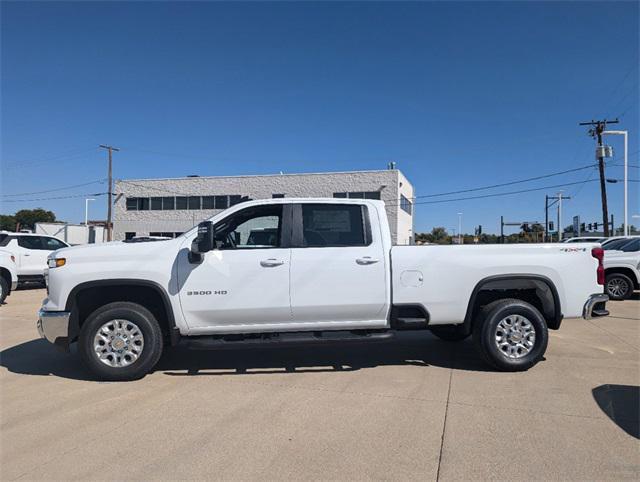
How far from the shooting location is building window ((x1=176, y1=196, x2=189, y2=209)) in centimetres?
4372

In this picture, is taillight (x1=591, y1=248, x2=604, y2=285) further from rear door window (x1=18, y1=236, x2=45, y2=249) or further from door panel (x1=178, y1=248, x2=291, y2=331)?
rear door window (x1=18, y1=236, x2=45, y2=249)

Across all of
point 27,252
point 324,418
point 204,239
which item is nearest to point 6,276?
point 27,252

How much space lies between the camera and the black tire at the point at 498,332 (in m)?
5.28

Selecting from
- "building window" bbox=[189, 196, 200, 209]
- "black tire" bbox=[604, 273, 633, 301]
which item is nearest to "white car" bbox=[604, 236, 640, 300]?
"black tire" bbox=[604, 273, 633, 301]

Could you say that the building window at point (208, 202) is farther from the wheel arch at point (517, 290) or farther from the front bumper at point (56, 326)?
the wheel arch at point (517, 290)

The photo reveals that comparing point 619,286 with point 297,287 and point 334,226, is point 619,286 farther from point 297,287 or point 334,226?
point 297,287

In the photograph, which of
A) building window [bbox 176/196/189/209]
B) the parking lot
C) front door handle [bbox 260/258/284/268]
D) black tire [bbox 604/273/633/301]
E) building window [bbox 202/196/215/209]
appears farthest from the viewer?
building window [bbox 176/196/189/209]

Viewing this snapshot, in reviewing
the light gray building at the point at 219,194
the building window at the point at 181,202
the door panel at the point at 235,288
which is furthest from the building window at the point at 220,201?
the door panel at the point at 235,288

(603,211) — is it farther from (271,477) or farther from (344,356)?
(271,477)

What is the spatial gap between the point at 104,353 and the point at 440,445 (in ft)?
11.6

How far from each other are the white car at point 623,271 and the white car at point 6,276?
14.7 metres

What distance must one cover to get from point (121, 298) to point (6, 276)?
27.0 ft

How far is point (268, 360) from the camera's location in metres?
5.92

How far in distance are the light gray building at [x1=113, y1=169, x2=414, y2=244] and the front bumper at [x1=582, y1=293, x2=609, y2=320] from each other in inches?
1243
